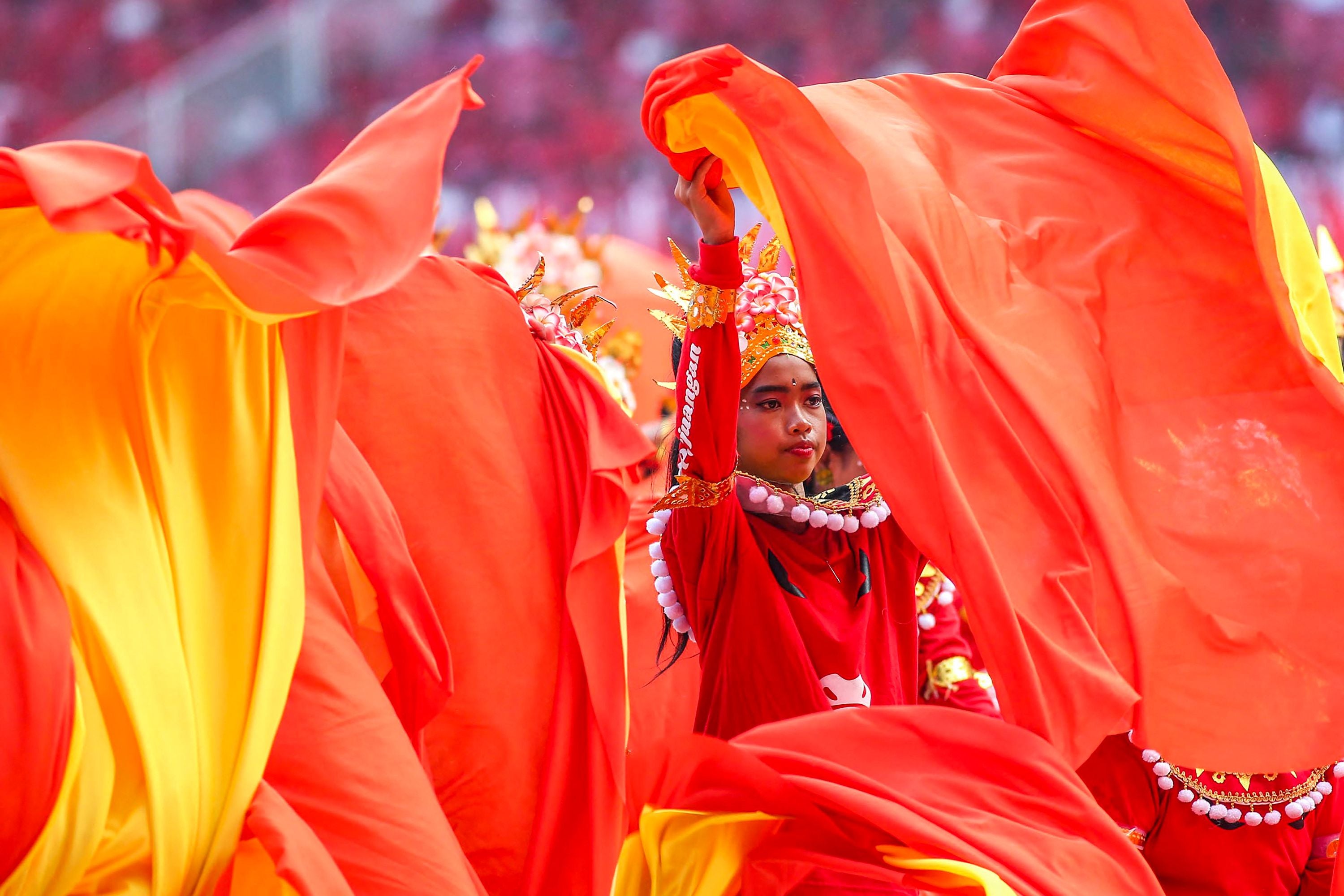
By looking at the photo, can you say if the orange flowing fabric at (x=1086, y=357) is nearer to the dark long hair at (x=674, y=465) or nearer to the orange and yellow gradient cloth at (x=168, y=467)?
the dark long hair at (x=674, y=465)

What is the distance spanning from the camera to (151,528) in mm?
1627

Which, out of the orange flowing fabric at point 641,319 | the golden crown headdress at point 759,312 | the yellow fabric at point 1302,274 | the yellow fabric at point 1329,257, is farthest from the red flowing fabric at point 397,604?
the orange flowing fabric at point 641,319

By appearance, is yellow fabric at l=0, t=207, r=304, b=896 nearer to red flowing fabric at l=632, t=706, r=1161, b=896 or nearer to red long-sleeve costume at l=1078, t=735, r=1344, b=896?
red flowing fabric at l=632, t=706, r=1161, b=896

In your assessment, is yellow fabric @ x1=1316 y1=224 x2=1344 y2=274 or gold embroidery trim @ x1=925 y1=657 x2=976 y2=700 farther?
yellow fabric @ x1=1316 y1=224 x2=1344 y2=274

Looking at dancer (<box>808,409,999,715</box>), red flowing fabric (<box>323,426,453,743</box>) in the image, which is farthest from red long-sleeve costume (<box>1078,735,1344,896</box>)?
red flowing fabric (<box>323,426,453,743</box>)

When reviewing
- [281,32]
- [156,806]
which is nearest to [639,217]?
[281,32]

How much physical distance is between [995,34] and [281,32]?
3.64 m

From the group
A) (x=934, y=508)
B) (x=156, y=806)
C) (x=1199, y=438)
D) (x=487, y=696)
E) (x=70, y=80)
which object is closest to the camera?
(x=156, y=806)

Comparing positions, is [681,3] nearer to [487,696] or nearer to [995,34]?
[995,34]

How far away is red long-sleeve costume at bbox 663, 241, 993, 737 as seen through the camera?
7.02 feet

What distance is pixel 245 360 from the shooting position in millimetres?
1710

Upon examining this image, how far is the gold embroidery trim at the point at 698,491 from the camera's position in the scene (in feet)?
7.11

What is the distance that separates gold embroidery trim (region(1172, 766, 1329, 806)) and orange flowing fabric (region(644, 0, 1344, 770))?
24cm

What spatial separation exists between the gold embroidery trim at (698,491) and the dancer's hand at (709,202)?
0.32m
